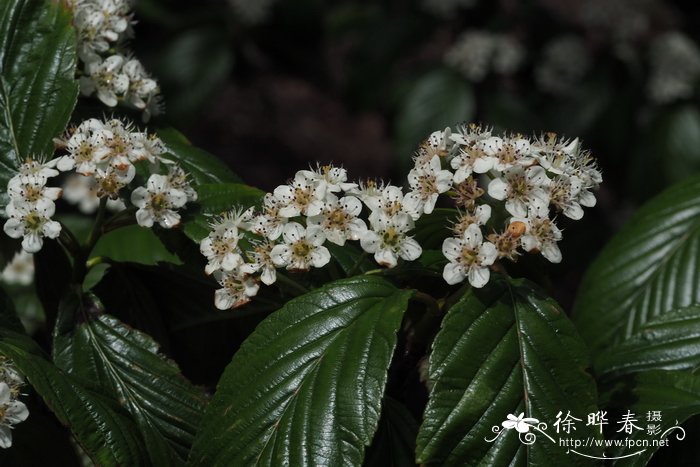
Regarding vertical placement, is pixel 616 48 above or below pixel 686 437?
above

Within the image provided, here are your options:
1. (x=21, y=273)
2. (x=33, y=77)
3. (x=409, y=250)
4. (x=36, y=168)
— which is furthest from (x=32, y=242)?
(x=21, y=273)

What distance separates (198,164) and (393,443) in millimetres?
582

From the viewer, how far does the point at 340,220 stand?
1.33 metres

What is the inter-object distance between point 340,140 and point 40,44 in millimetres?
5056

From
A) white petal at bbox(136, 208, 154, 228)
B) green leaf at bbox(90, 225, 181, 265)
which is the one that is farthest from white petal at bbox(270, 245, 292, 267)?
green leaf at bbox(90, 225, 181, 265)

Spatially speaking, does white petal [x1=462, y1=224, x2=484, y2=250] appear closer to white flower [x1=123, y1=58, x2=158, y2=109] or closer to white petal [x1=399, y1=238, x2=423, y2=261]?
white petal [x1=399, y1=238, x2=423, y2=261]

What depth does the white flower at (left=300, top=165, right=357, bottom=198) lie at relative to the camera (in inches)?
53.1

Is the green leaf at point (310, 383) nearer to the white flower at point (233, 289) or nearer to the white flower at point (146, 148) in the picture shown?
the white flower at point (233, 289)

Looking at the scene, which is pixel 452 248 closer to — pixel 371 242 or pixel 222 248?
pixel 371 242

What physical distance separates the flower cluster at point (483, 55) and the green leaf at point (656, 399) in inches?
100

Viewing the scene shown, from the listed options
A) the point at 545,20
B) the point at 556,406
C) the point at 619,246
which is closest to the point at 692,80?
the point at 545,20

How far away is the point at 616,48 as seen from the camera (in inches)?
157

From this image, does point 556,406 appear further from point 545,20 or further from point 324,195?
point 545,20

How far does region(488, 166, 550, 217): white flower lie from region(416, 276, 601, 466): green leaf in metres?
0.14
